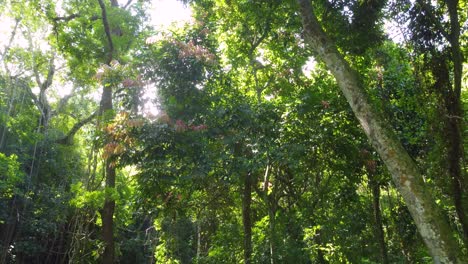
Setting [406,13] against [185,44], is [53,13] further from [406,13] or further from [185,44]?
[406,13]

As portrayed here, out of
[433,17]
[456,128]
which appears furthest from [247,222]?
[433,17]

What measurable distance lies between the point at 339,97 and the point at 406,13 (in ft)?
5.34

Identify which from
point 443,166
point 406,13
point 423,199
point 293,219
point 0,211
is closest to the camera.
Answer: point 423,199

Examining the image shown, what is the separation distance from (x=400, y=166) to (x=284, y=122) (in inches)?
115

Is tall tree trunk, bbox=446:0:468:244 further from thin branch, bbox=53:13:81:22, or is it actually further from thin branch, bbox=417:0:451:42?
thin branch, bbox=53:13:81:22

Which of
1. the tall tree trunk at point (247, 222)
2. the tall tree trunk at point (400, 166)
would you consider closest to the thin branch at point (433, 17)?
the tall tree trunk at point (400, 166)

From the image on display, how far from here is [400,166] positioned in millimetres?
A: 3369

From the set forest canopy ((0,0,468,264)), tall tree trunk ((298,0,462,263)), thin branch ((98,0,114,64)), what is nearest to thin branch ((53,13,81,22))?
forest canopy ((0,0,468,264))

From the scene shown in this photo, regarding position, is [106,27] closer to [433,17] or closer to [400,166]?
[433,17]

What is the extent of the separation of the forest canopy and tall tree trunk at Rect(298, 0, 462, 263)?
11mm

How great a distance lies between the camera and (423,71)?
477 centimetres

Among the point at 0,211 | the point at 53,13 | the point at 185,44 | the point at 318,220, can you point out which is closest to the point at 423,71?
the point at 318,220

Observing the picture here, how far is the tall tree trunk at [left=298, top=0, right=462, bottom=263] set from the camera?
Answer: 3.05 m

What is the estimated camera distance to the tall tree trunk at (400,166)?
3055 millimetres
